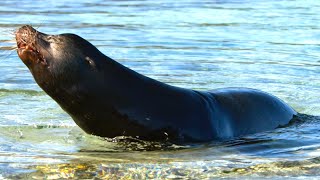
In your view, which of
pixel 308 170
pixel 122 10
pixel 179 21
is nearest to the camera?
pixel 308 170

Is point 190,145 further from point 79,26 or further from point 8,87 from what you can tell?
point 79,26

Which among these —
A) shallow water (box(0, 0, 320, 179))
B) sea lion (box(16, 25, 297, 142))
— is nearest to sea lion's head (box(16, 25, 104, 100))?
sea lion (box(16, 25, 297, 142))

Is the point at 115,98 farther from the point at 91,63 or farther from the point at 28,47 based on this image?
the point at 28,47

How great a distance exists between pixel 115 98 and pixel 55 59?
526mm

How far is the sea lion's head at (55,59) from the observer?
5.75 m

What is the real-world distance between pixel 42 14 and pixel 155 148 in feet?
31.5

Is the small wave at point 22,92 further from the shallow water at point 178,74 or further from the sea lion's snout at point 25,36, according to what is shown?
the sea lion's snout at point 25,36

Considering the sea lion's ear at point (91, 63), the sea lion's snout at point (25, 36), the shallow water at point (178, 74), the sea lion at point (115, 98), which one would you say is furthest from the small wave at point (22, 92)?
the sea lion's snout at point (25, 36)

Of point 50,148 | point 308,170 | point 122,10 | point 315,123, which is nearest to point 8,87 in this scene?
point 50,148

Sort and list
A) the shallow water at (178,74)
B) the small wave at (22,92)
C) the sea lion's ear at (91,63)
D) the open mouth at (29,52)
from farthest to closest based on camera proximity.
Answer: the small wave at (22,92) < the sea lion's ear at (91,63) < the open mouth at (29,52) < the shallow water at (178,74)

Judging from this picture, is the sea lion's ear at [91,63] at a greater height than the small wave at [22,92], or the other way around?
the sea lion's ear at [91,63]

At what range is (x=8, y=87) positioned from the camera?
8641mm

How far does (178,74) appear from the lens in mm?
9648

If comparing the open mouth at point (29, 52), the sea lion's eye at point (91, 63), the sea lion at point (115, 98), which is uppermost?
the open mouth at point (29, 52)
